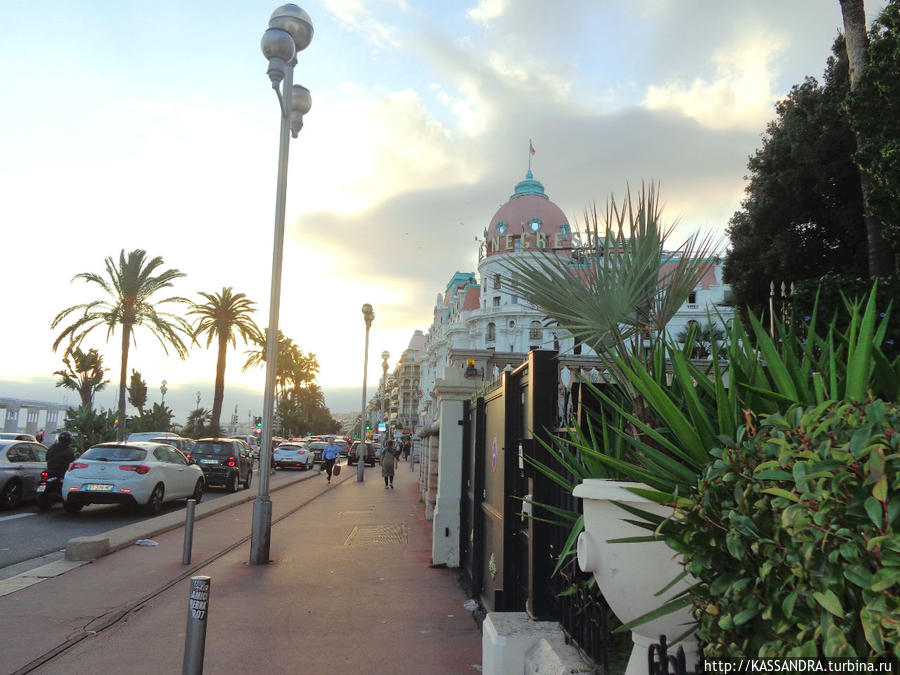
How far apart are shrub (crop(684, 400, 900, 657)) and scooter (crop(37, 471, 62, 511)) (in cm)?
1564

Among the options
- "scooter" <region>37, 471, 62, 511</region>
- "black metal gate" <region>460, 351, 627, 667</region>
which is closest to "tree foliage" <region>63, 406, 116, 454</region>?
"scooter" <region>37, 471, 62, 511</region>

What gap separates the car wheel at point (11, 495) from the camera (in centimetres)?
1371

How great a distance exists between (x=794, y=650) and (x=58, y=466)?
16006mm

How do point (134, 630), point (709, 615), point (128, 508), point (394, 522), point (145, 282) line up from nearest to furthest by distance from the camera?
point (709, 615)
point (134, 630)
point (394, 522)
point (128, 508)
point (145, 282)

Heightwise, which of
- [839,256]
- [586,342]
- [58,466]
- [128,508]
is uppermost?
[839,256]

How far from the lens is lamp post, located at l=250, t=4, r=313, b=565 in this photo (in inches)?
347

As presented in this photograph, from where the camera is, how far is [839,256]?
19438 mm

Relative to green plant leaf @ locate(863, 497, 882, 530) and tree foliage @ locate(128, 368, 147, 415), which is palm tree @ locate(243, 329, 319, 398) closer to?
tree foliage @ locate(128, 368, 147, 415)

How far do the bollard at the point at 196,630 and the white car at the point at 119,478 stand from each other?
11112mm

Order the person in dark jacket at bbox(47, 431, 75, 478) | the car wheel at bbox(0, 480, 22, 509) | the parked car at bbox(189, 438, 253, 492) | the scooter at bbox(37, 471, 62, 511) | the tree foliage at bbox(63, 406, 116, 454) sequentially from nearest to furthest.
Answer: the car wheel at bbox(0, 480, 22, 509), the scooter at bbox(37, 471, 62, 511), the person in dark jacket at bbox(47, 431, 75, 478), the parked car at bbox(189, 438, 253, 492), the tree foliage at bbox(63, 406, 116, 454)

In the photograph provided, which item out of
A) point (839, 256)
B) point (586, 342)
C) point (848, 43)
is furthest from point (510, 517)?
point (839, 256)

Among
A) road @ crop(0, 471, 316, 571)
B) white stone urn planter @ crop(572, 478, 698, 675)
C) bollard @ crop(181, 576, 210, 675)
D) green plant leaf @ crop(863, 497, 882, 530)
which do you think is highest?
green plant leaf @ crop(863, 497, 882, 530)

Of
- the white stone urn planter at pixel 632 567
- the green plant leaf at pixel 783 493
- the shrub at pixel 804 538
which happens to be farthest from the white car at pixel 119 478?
the green plant leaf at pixel 783 493

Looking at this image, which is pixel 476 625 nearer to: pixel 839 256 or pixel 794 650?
pixel 794 650
